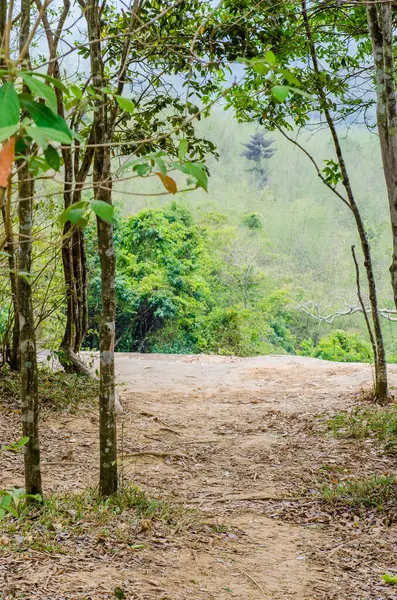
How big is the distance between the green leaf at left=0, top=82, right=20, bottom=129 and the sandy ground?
2493 millimetres

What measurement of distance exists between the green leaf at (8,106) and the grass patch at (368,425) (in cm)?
572

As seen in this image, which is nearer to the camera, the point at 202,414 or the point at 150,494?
the point at 150,494

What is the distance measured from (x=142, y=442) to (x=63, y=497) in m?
2.46

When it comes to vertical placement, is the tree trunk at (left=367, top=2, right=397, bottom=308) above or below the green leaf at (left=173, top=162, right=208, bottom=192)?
above

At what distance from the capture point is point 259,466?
19.5ft

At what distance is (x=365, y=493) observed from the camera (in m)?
4.62

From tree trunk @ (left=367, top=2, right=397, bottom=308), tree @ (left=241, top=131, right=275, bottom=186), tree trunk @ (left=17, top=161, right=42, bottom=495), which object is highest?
tree @ (left=241, top=131, right=275, bottom=186)

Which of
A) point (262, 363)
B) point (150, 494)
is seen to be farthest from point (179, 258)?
point (150, 494)

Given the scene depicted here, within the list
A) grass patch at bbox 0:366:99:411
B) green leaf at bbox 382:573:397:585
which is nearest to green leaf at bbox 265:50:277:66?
green leaf at bbox 382:573:397:585

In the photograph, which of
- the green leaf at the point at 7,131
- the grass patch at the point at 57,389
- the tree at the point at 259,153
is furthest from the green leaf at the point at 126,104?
the tree at the point at 259,153

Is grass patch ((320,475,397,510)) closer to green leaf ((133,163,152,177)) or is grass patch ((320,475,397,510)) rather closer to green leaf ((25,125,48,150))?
green leaf ((133,163,152,177))

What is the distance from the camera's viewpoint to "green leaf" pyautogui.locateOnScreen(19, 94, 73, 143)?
0.93 meters

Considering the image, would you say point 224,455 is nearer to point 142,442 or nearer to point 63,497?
point 142,442

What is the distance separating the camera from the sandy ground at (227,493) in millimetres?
3066
